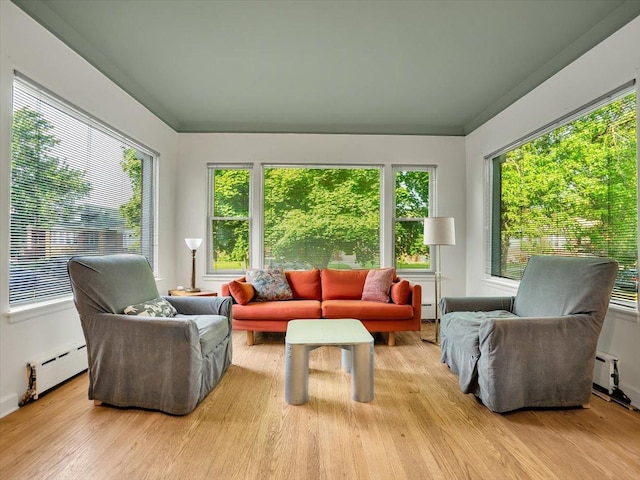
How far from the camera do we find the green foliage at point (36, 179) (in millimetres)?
2432

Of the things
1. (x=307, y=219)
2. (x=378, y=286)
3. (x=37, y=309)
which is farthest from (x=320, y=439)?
(x=307, y=219)

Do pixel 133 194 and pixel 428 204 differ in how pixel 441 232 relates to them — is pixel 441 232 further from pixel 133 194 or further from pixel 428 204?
pixel 133 194

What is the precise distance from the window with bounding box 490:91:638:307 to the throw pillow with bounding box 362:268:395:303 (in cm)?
137

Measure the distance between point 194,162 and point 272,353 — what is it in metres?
2.91

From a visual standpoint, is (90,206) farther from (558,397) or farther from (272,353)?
(558,397)

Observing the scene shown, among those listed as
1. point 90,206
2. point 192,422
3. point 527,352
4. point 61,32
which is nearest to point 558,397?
point 527,352

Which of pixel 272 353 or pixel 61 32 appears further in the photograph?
pixel 272 353

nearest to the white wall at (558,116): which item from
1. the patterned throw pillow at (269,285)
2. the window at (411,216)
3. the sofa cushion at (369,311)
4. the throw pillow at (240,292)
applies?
the window at (411,216)

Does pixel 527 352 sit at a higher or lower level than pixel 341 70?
lower

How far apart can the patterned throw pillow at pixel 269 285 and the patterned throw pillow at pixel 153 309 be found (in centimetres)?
120

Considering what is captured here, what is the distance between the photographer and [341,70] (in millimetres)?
3365

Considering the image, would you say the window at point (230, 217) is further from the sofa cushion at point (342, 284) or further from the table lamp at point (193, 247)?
the sofa cushion at point (342, 284)

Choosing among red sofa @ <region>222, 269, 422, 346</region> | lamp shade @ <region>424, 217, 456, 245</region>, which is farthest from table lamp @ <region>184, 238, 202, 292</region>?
lamp shade @ <region>424, 217, 456, 245</region>

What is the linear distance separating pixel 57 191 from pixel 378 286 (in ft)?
10.6
